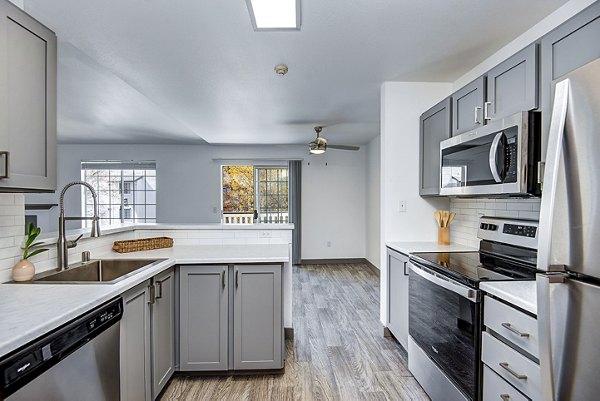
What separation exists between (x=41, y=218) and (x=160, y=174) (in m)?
2.26

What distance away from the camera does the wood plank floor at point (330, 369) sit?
2205mm

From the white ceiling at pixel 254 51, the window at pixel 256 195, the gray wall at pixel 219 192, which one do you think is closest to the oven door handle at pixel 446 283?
the white ceiling at pixel 254 51

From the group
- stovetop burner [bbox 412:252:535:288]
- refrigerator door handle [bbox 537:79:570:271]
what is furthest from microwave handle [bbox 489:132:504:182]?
refrigerator door handle [bbox 537:79:570:271]

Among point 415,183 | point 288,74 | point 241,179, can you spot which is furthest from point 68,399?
point 241,179

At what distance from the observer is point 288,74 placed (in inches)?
113

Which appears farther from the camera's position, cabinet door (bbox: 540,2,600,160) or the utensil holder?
the utensil holder

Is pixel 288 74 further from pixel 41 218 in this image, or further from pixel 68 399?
pixel 41 218

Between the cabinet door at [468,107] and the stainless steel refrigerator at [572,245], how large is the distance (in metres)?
1.38

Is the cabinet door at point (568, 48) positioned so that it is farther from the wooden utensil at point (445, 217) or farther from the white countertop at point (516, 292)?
the wooden utensil at point (445, 217)

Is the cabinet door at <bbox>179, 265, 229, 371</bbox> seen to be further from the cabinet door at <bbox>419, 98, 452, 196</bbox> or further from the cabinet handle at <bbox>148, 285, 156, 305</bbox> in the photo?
the cabinet door at <bbox>419, 98, 452, 196</bbox>

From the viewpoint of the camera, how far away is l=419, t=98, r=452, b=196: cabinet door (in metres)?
2.62

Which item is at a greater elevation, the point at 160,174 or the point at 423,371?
the point at 160,174

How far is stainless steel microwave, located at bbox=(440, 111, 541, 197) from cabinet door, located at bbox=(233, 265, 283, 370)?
143 centimetres

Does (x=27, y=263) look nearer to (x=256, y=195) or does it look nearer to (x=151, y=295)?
(x=151, y=295)
